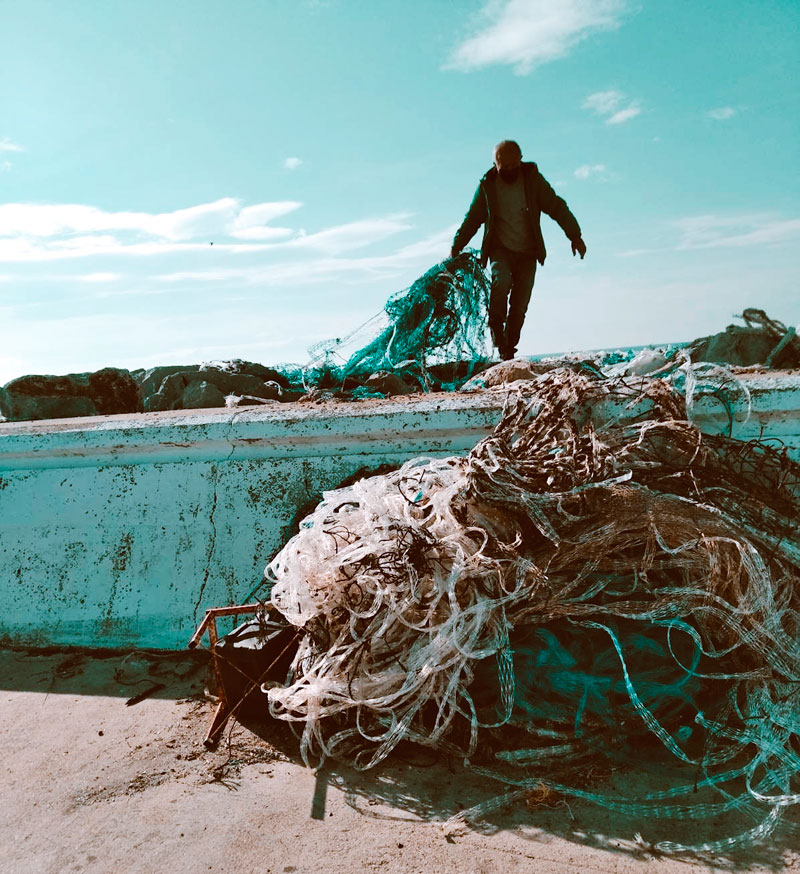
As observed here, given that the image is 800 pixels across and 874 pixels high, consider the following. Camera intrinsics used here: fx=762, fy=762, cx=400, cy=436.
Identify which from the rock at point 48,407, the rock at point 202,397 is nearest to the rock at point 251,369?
the rock at point 202,397

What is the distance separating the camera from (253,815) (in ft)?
6.95

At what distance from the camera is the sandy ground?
190 centimetres

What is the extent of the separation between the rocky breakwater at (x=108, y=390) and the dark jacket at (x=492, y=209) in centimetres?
325

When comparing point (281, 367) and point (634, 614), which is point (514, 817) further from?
point (281, 367)

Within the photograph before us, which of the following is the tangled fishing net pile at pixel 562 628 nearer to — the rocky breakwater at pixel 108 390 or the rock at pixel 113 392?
the rocky breakwater at pixel 108 390

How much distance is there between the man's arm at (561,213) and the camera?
21.0ft

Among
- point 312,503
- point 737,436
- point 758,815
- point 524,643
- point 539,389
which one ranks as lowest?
point 758,815

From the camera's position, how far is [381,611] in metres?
2.44

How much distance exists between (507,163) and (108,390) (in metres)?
6.12

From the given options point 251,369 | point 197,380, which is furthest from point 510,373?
point 251,369

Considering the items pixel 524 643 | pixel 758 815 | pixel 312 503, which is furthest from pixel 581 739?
pixel 312 503

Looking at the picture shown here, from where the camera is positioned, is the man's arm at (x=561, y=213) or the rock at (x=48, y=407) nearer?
the man's arm at (x=561, y=213)

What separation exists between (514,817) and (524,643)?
549 mm

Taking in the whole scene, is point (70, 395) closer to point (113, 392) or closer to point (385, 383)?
point (113, 392)
